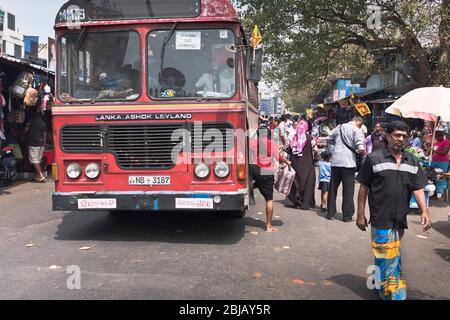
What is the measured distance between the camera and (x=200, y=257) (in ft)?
18.0

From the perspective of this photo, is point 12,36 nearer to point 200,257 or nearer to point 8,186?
point 8,186

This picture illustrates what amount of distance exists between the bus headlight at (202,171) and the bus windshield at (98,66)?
1.29 metres

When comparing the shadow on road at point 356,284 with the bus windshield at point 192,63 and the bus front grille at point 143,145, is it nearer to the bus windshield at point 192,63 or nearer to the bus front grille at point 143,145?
the bus front grille at point 143,145

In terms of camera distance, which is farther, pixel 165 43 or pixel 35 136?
pixel 35 136

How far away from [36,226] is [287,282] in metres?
4.52

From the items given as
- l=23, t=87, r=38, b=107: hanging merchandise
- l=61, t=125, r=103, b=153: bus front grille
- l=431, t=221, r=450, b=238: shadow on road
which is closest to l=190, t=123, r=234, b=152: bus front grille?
l=61, t=125, r=103, b=153: bus front grille

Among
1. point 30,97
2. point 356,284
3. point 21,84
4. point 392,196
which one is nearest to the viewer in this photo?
point 392,196

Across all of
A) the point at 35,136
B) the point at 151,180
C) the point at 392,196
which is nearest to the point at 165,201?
the point at 151,180

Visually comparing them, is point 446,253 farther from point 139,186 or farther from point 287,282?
point 139,186

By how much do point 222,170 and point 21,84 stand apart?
7.25 metres

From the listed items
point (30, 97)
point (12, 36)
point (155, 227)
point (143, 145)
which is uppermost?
point (12, 36)

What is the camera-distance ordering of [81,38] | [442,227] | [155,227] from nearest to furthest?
[81,38]
[155,227]
[442,227]

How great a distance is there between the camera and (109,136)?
5844 millimetres

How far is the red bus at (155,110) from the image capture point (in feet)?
18.8
